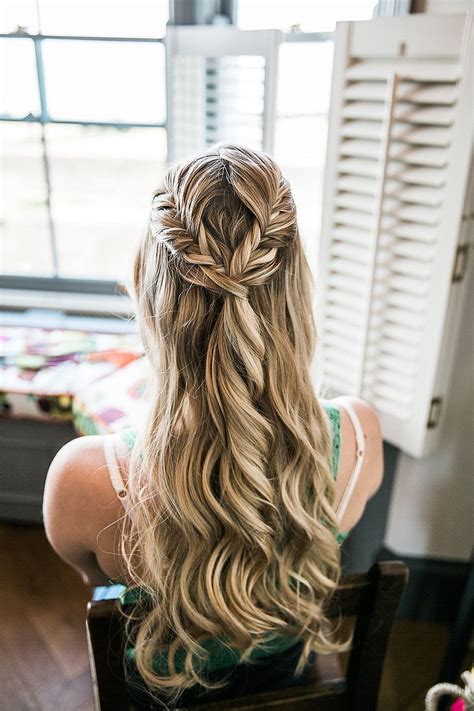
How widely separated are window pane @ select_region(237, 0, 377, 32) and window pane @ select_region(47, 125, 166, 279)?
44 centimetres

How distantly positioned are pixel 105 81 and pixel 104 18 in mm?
170

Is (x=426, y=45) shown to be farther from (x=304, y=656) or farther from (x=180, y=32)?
(x=304, y=656)

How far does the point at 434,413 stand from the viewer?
1343mm

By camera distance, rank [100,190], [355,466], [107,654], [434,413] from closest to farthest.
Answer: [107,654] → [355,466] → [434,413] → [100,190]

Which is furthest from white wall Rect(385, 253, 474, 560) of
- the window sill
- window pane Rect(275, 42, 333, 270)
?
the window sill

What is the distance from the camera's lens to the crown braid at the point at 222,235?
680 millimetres

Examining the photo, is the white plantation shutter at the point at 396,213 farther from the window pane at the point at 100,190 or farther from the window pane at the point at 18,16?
the window pane at the point at 18,16

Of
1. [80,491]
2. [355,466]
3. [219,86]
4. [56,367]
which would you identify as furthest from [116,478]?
[219,86]

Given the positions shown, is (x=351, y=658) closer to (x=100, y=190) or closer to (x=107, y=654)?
(x=107, y=654)

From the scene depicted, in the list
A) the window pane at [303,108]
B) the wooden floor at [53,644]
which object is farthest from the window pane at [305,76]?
the wooden floor at [53,644]

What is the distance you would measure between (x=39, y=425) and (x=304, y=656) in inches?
42.5

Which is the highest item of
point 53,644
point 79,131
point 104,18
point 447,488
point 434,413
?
point 104,18

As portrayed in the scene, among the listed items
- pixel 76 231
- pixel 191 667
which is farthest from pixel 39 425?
pixel 191 667

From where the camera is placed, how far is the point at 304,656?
0.86 metres
